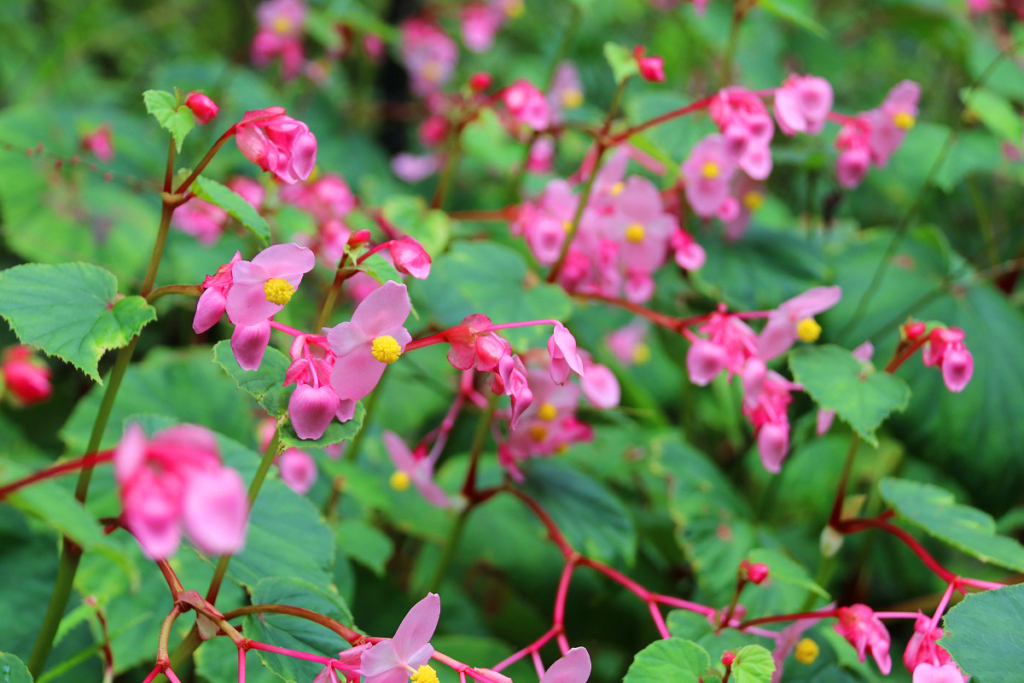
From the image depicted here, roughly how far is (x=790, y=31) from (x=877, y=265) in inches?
43.1

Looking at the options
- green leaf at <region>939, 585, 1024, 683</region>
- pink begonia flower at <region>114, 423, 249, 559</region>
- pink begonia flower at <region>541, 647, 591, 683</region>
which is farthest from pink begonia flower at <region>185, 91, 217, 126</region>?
green leaf at <region>939, 585, 1024, 683</region>

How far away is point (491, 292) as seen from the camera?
1087 millimetres

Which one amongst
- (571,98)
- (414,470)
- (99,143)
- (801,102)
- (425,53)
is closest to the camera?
(801,102)

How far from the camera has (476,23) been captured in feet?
8.30

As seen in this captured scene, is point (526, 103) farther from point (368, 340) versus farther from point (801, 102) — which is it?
point (368, 340)

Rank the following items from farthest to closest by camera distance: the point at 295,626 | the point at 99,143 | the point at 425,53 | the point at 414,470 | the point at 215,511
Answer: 1. the point at 425,53
2. the point at 99,143
3. the point at 414,470
4. the point at 295,626
5. the point at 215,511

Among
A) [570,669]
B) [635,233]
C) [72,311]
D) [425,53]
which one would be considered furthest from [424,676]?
[425,53]

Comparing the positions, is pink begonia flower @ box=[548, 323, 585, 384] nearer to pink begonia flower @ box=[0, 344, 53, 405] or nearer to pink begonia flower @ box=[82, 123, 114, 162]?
pink begonia flower @ box=[0, 344, 53, 405]

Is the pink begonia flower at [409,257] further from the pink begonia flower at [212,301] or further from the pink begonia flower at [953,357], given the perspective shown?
the pink begonia flower at [953,357]

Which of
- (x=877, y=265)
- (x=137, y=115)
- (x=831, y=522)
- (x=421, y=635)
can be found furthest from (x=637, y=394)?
(x=137, y=115)

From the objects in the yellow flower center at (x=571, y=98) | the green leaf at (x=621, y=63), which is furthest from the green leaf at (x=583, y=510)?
the yellow flower center at (x=571, y=98)

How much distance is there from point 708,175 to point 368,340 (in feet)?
2.34

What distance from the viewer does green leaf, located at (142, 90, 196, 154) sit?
0.67 metres

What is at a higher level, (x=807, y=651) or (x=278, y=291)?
(x=278, y=291)
